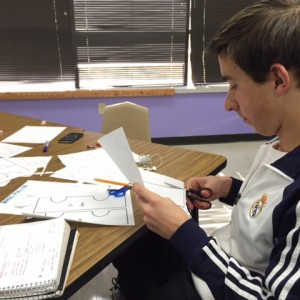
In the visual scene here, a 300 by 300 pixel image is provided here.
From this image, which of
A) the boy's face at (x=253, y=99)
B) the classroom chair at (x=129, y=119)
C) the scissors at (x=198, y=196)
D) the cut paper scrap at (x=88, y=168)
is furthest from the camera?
the classroom chair at (x=129, y=119)

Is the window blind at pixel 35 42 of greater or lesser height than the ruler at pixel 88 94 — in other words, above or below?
above

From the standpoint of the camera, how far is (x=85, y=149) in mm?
1438

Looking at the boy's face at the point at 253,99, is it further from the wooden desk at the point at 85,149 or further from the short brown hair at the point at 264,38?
the wooden desk at the point at 85,149

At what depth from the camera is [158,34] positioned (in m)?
3.32

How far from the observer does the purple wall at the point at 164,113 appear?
3.31 m

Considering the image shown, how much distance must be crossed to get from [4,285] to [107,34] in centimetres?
299

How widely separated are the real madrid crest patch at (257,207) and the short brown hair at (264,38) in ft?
0.89

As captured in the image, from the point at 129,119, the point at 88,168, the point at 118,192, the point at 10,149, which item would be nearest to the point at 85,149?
the point at 88,168

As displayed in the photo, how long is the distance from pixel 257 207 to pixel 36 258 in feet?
1.67

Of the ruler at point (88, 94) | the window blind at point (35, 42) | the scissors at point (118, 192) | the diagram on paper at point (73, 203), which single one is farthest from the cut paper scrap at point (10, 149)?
the window blind at point (35, 42)

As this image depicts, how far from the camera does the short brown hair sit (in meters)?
0.67

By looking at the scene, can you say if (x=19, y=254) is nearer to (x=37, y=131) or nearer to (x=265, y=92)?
(x=265, y=92)

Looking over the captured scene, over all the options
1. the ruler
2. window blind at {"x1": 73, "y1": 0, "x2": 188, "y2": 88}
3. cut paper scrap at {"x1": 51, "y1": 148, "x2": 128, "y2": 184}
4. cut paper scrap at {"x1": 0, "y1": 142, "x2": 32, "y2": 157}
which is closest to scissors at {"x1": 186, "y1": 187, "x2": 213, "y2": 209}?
cut paper scrap at {"x1": 51, "y1": 148, "x2": 128, "y2": 184}

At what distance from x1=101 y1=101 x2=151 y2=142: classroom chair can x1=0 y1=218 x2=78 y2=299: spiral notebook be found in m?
1.15
